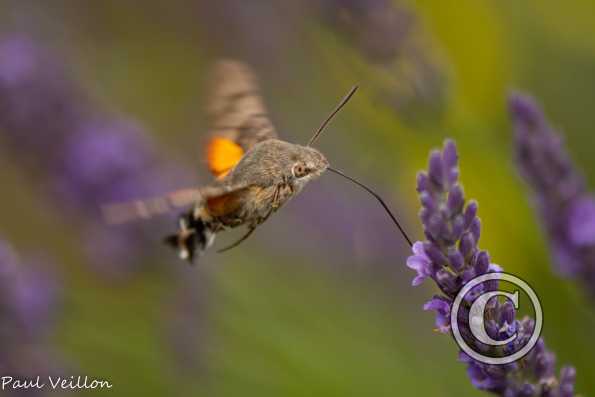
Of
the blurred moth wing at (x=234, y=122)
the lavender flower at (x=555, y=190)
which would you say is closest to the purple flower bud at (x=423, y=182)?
the lavender flower at (x=555, y=190)

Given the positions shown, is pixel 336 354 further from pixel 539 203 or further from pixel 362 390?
pixel 539 203

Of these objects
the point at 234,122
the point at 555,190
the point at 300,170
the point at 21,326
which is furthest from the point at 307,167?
the point at 21,326

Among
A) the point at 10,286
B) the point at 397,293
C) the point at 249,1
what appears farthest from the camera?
the point at 249,1

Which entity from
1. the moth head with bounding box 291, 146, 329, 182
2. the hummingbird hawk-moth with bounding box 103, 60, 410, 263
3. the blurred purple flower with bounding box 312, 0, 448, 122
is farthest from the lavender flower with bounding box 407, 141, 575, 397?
the blurred purple flower with bounding box 312, 0, 448, 122

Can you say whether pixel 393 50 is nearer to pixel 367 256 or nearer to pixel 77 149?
pixel 367 256

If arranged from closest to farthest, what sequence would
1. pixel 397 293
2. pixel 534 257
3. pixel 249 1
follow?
1. pixel 534 257
2. pixel 397 293
3. pixel 249 1

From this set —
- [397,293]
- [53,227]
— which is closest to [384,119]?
[397,293]

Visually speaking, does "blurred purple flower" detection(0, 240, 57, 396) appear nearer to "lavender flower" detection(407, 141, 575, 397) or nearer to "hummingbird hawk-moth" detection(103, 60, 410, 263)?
"hummingbird hawk-moth" detection(103, 60, 410, 263)

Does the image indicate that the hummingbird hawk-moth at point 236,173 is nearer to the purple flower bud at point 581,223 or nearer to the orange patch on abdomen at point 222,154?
the orange patch on abdomen at point 222,154
